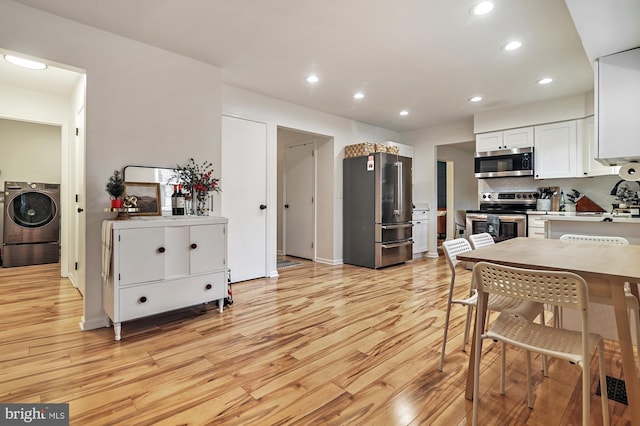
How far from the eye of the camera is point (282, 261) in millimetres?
5520

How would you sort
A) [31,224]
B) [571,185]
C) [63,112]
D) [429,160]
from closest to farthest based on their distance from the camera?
[63,112]
[571,185]
[31,224]
[429,160]

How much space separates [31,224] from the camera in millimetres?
5043

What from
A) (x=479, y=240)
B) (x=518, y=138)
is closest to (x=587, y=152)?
(x=518, y=138)

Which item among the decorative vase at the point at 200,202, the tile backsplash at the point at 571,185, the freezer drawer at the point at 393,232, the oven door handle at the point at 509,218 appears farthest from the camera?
the freezer drawer at the point at 393,232

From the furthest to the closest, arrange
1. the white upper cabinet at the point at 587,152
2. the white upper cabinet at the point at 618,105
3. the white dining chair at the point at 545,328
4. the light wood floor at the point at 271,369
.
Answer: the white upper cabinet at the point at 587,152
the white upper cabinet at the point at 618,105
the light wood floor at the point at 271,369
the white dining chair at the point at 545,328

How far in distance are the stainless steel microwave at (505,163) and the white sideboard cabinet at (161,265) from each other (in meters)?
4.29

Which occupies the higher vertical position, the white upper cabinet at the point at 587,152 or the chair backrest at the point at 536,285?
the white upper cabinet at the point at 587,152

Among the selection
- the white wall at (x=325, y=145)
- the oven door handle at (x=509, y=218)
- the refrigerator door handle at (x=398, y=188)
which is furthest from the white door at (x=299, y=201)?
the oven door handle at (x=509, y=218)

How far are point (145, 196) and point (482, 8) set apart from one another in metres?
3.15

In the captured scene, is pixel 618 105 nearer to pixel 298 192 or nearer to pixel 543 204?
pixel 543 204

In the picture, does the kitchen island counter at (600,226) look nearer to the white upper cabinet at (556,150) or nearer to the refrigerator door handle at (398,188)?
the white upper cabinet at (556,150)

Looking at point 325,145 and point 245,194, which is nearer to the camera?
point 245,194

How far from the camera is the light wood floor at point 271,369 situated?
5.02ft

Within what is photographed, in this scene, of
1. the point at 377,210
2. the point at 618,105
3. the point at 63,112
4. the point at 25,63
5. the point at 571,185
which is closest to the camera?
the point at 618,105
